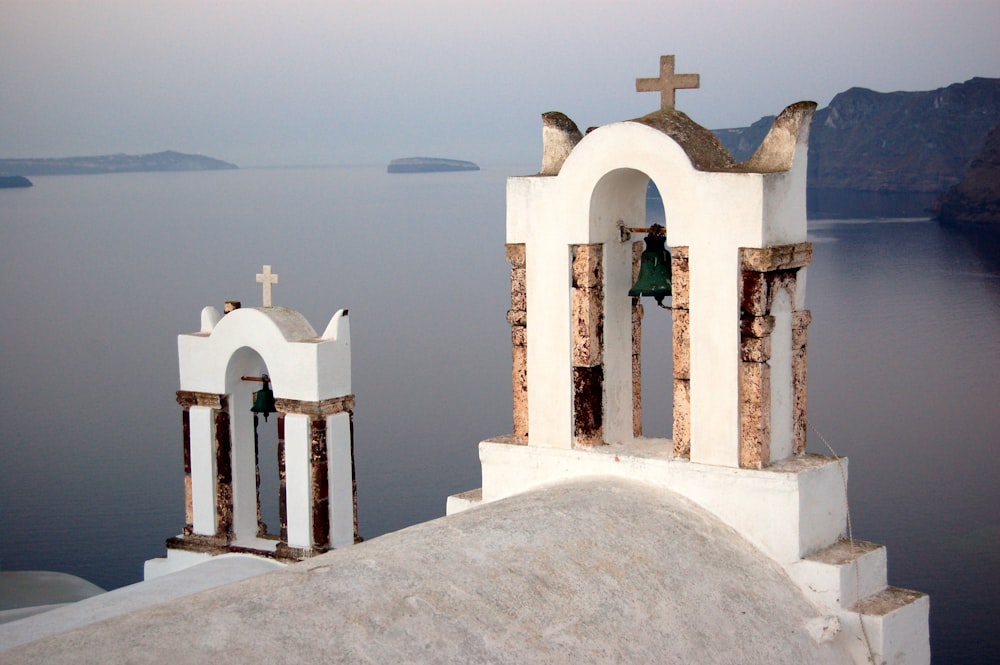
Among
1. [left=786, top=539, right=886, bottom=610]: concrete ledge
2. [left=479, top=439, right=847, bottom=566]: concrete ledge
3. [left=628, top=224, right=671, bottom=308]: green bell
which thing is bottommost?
[left=786, top=539, right=886, bottom=610]: concrete ledge

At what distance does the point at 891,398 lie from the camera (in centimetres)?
2881

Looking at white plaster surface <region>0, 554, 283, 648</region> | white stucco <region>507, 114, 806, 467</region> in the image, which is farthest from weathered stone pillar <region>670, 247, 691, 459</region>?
white plaster surface <region>0, 554, 283, 648</region>

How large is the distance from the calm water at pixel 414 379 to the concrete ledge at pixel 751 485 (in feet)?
36.0

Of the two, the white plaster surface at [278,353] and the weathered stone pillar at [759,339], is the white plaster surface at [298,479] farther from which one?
the weathered stone pillar at [759,339]

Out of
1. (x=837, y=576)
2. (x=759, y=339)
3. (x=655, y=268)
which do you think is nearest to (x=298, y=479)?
(x=655, y=268)

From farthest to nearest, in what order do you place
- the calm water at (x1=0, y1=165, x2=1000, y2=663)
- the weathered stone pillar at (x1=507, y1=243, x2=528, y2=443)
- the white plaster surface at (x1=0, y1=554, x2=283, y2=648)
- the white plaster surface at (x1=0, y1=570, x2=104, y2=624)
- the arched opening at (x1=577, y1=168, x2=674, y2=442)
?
the calm water at (x1=0, y1=165, x2=1000, y2=663) → the white plaster surface at (x1=0, y1=570, x2=104, y2=624) → the weathered stone pillar at (x1=507, y1=243, x2=528, y2=443) → the arched opening at (x1=577, y1=168, x2=674, y2=442) → the white plaster surface at (x1=0, y1=554, x2=283, y2=648)

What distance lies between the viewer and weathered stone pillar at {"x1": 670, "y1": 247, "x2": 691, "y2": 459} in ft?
26.3

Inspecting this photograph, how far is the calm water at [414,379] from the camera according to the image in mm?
22328

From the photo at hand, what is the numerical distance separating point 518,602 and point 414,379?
24920 millimetres

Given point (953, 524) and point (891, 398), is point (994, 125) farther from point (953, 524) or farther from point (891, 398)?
point (953, 524)

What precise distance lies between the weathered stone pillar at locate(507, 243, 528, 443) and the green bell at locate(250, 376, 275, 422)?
106 inches

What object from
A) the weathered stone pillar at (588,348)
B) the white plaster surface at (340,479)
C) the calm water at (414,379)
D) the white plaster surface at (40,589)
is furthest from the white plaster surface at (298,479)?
the calm water at (414,379)

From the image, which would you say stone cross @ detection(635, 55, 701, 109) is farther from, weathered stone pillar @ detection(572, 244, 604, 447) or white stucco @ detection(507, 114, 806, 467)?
weathered stone pillar @ detection(572, 244, 604, 447)

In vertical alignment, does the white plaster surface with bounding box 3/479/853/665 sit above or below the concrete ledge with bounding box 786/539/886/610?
above
